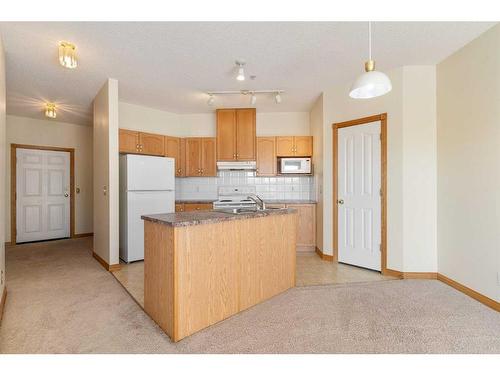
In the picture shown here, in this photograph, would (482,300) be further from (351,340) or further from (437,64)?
(437,64)

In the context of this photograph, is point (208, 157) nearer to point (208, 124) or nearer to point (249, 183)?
point (208, 124)

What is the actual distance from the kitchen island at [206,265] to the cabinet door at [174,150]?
2713 millimetres

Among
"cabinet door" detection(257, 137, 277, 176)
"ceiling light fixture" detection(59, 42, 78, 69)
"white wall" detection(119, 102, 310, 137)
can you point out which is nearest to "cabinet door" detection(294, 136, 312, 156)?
"white wall" detection(119, 102, 310, 137)

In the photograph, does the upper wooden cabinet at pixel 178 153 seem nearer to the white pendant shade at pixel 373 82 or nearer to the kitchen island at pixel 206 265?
the kitchen island at pixel 206 265

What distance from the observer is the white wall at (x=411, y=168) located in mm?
2990

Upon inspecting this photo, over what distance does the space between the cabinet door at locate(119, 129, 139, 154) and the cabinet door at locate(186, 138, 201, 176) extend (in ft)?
2.90

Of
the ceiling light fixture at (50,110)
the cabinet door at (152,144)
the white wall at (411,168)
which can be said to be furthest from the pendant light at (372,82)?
the ceiling light fixture at (50,110)

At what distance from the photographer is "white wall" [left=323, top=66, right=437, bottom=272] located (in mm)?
2990

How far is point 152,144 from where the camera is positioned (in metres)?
4.41

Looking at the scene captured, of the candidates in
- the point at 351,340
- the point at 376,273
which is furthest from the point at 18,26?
the point at 376,273

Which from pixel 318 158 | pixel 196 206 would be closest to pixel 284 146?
pixel 318 158

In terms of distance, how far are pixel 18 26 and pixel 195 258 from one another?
2473 mm

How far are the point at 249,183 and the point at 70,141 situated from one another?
3.97 meters

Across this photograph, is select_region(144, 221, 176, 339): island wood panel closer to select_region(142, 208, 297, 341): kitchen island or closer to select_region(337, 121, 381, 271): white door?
select_region(142, 208, 297, 341): kitchen island
